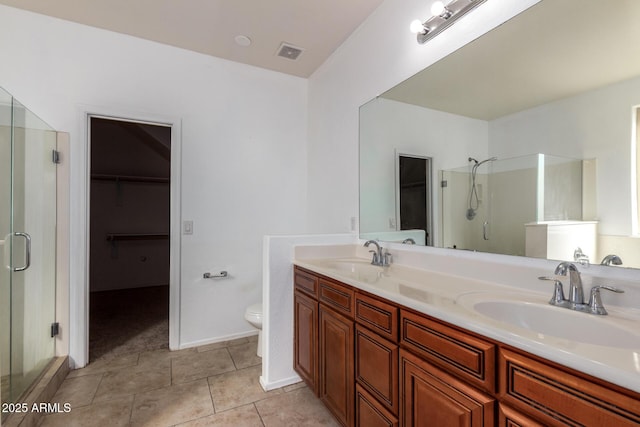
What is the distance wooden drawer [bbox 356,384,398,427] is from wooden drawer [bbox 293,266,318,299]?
551 mm

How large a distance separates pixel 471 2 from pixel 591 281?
1.33 metres

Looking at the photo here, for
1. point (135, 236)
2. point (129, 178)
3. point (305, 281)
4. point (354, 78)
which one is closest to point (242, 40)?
point (354, 78)

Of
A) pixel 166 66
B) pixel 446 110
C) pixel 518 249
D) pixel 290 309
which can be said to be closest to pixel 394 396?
pixel 518 249

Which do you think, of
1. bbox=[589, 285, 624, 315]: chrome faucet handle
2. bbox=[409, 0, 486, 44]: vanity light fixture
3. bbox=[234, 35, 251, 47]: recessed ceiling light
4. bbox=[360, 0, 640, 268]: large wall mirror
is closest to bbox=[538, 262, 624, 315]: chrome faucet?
bbox=[589, 285, 624, 315]: chrome faucet handle

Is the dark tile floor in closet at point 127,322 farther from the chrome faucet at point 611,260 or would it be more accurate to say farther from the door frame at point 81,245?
the chrome faucet at point 611,260

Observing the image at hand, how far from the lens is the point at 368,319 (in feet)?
4.18

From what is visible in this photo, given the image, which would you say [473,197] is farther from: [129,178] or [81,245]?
[129,178]

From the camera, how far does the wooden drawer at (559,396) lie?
0.56 meters

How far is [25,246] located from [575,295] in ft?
8.96

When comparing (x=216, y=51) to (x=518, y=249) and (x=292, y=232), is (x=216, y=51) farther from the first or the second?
(x=518, y=249)

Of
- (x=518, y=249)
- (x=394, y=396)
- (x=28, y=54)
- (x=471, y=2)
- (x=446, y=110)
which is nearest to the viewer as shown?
(x=394, y=396)

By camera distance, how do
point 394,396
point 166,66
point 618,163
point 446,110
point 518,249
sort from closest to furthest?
point 618,163
point 394,396
point 518,249
point 446,110
point 166,66

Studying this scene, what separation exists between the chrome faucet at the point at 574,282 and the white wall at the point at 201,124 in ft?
7.59

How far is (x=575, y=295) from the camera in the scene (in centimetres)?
98
